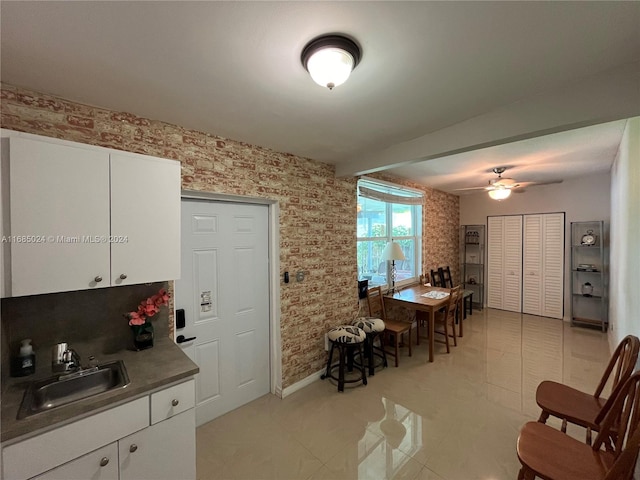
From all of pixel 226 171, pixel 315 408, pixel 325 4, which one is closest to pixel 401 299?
pixel 315 408

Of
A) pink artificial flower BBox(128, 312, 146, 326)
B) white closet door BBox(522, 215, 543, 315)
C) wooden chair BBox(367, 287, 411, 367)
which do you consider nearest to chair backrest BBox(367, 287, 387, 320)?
wooden chair BBox(367, 287, 411, 367)

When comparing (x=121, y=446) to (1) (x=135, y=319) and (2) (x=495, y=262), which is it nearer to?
(1) (x=135, y=319)

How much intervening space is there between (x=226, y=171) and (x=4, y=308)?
1610mm

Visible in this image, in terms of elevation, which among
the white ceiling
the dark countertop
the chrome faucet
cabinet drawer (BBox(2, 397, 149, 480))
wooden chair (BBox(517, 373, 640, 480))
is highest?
the white ceiling

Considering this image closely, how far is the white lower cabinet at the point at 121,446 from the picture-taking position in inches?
45.3

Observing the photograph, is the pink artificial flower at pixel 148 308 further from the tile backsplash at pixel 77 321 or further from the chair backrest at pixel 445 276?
the chair backrest at pixel 445 276

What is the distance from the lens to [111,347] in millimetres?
1814

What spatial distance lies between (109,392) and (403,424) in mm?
2255

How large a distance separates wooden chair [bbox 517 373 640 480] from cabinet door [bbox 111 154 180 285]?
92.5 inches

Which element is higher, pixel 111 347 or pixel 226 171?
pixel 226 171

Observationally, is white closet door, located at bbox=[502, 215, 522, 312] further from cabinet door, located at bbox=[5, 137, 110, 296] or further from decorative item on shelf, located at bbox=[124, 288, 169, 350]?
cabinet door, located at bbox=[5, 137, 110, 296]

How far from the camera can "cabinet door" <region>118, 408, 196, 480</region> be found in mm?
1375

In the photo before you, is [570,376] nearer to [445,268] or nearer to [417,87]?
[445,268]

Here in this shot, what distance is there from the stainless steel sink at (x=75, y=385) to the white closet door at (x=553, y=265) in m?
6.74
